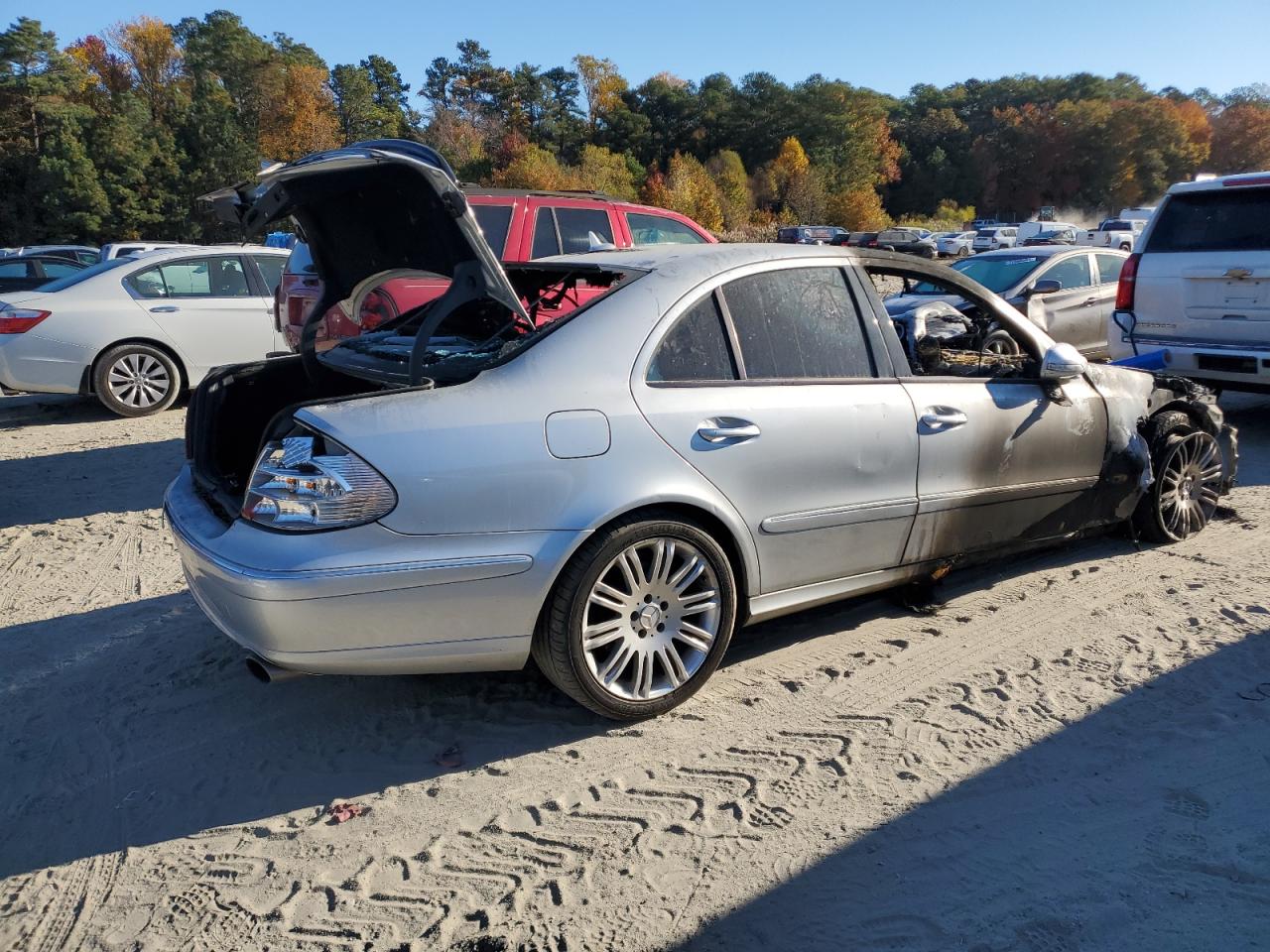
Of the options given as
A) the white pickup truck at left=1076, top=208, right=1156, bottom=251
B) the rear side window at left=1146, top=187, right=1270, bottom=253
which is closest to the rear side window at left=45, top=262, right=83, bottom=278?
the rear side window at left=1146, top=187, right=1270, bottom=253

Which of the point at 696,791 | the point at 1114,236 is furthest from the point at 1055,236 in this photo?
the point at 696,791

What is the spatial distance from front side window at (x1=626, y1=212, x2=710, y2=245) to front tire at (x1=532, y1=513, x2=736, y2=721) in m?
5.06

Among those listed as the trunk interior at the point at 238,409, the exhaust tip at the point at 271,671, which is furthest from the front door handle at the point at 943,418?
the exhaust tip at the point at 271,671

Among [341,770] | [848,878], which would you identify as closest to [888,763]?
[848,878]

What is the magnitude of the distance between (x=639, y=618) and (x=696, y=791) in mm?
613

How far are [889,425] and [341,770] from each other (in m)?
2.39

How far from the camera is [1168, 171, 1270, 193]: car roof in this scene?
7.14m

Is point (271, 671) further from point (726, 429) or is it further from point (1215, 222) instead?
point (1215, 222)

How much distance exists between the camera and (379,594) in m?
2.86

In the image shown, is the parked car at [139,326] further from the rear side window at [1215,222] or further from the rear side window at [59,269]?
the rear side window at [1215,222]

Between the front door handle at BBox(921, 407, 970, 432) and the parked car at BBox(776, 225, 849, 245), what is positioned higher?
the parked car at BBox(776, 225, 849, 245)

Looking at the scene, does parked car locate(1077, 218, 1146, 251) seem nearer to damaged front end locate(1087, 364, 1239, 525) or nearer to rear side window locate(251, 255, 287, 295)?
rear side window locate(251, 255, 287, 295)

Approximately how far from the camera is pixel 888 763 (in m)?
3.09

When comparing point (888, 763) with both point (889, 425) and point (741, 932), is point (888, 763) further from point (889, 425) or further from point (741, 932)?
point (889, 425)
